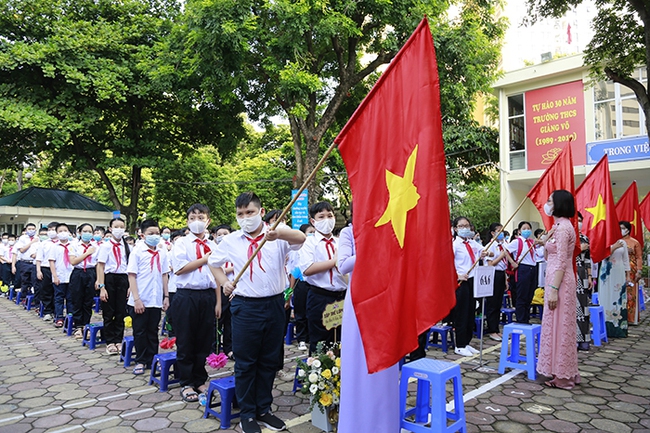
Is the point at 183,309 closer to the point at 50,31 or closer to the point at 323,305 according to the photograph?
the point at 323,305

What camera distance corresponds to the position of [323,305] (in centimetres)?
514

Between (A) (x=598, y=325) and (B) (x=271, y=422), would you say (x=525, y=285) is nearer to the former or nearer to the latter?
(A) (x=598, y=325)

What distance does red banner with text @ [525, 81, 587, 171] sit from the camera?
17.0 m

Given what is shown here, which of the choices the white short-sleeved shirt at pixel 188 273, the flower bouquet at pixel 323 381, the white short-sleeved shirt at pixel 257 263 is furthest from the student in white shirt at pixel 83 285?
the flower bouquet at pixel 323 381

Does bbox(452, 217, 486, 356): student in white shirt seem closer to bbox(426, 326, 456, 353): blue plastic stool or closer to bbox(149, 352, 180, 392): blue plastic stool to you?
bbox(426, 326, 456, 353): blue plastic stool

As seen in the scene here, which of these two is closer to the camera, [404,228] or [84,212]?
[404,228]

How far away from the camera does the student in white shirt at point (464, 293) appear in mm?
6594

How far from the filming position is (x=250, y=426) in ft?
12.6

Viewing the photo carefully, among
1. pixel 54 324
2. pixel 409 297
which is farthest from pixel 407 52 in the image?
pixel 54 324

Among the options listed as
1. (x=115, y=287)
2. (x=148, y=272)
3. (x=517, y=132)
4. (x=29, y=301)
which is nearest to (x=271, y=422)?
(x=148, y=272)

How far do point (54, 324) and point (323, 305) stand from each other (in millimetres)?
7125

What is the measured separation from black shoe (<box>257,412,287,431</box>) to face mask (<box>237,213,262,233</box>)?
1597mm

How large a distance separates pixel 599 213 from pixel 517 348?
2.89m

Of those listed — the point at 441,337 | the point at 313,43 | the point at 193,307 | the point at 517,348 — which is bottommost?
the point at 441,337
